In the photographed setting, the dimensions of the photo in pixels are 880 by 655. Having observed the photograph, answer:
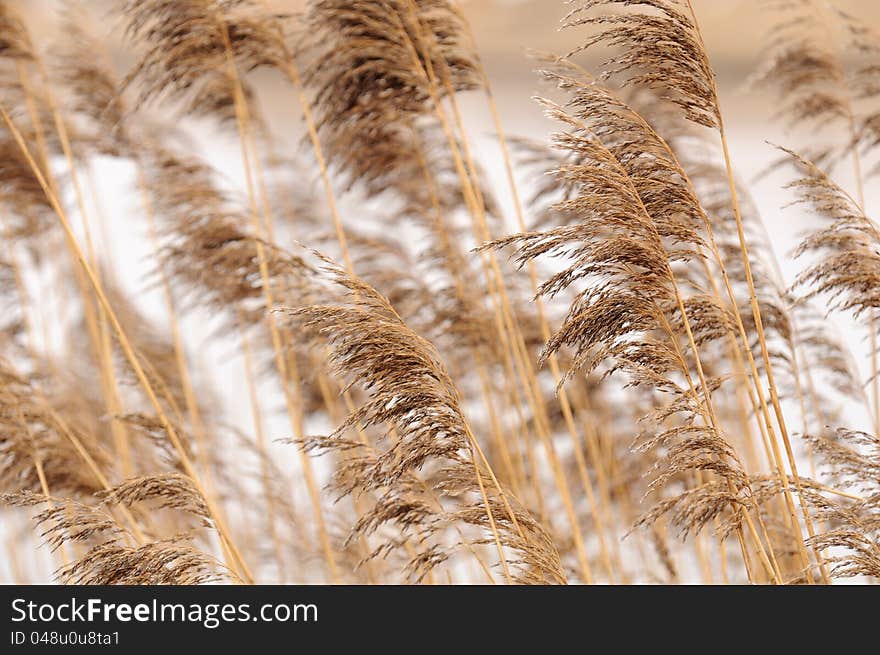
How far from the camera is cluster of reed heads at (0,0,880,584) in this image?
1925mm

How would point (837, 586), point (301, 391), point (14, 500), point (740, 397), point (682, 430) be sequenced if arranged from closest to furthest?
point (682, 430) < point (14, 500) < point (837, 586) < point (740, 397) < point (301, 391)

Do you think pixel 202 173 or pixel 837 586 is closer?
pixel 837 586

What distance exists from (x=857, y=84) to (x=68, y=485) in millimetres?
3226

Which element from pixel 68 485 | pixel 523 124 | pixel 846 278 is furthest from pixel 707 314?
pixel 523 124

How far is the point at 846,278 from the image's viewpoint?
208 centimetres

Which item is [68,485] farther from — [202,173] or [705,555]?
[705,555]

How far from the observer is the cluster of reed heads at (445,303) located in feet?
6.31

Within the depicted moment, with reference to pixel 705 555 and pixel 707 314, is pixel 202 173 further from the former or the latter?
pixel 705 555

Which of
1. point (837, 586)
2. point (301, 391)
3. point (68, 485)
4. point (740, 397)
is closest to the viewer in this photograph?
point (837, 586)

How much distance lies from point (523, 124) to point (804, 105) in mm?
4061

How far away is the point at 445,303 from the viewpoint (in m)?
3.19

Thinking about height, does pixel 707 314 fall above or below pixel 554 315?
below

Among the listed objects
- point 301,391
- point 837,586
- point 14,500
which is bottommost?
point 837,586

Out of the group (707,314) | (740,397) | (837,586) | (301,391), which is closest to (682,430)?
(707,314)
